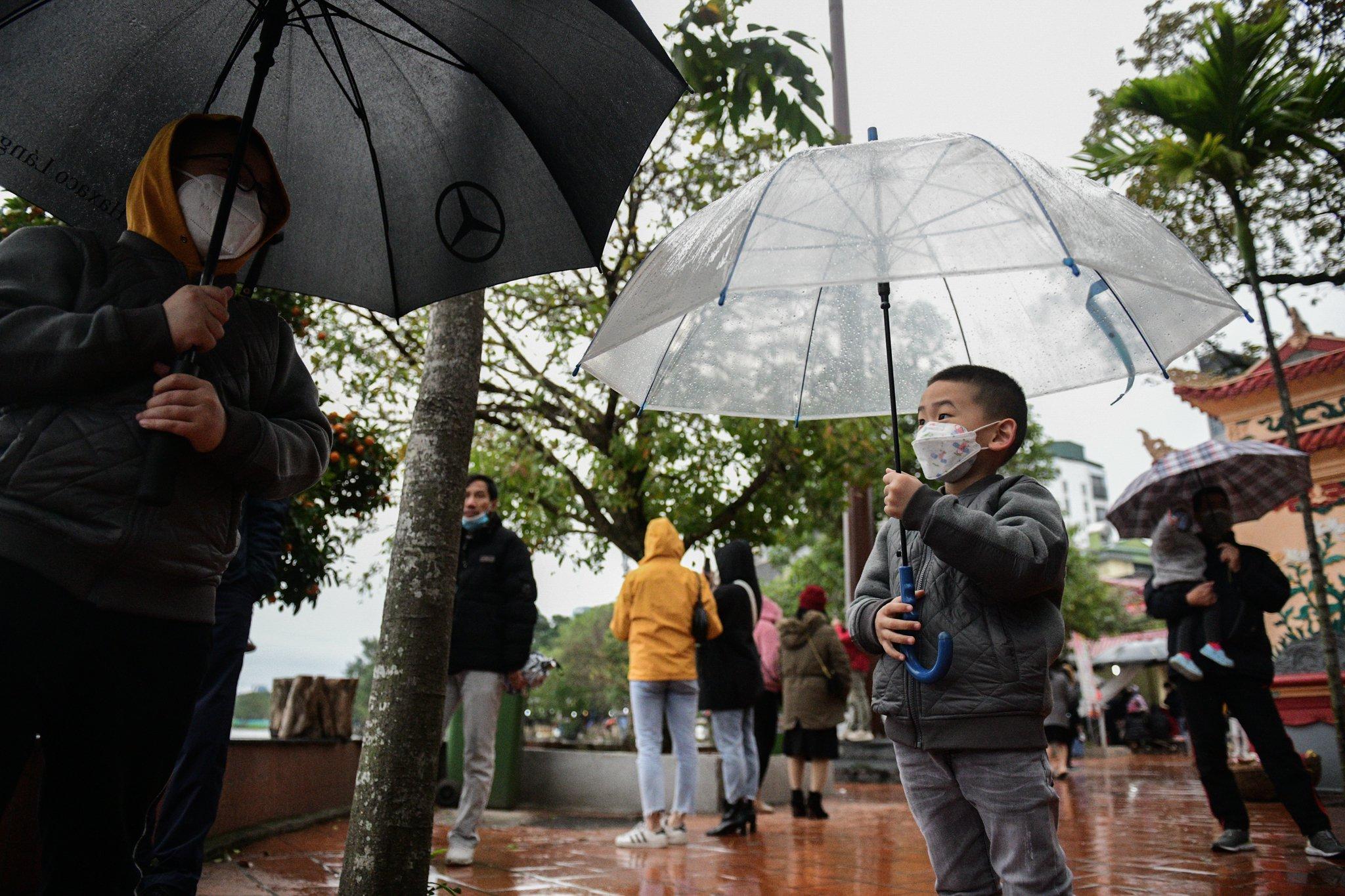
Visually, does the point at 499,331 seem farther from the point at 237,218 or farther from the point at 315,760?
the point at 237,218

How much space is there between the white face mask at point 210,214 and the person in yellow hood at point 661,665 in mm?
4533

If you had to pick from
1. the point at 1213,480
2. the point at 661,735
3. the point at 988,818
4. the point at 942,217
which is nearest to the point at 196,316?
the point at 942,217

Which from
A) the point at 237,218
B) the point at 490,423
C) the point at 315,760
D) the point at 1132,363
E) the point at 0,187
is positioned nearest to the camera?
the point at 237,218

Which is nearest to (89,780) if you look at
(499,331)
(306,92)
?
(306,92)

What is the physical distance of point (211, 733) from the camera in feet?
11.6

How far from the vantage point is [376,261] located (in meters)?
2.77

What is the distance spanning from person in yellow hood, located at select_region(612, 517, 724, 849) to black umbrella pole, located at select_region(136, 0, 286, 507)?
4.56 meters

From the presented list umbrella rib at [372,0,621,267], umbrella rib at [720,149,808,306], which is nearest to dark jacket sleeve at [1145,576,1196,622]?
umbrella rib at [720,149,808,306]

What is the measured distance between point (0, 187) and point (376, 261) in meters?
0.88

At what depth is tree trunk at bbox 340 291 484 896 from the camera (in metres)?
3.10

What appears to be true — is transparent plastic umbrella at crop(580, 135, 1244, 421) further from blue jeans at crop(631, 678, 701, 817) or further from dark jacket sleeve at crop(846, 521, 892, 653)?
blue jeans at crop(631, 678, 701, 817)

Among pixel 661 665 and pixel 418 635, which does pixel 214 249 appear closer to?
pixel 418 635

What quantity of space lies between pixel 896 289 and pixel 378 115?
6.21 ft

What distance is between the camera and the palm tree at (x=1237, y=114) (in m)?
7.43
